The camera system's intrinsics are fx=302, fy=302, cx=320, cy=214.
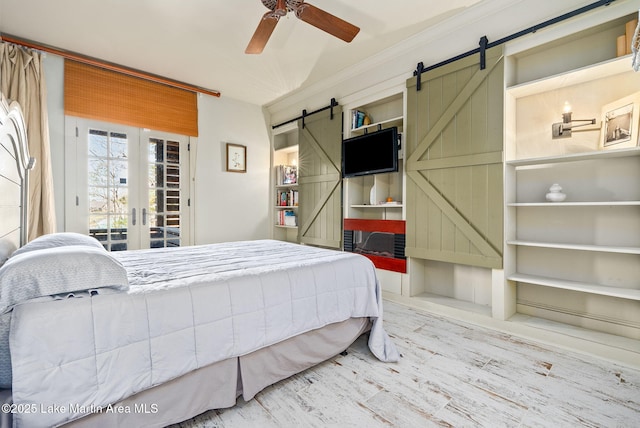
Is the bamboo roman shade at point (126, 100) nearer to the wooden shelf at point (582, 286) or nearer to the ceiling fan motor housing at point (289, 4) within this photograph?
the ceiling fan motor housing at point (289, 4)

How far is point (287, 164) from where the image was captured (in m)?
5.45

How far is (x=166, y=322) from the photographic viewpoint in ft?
4.24

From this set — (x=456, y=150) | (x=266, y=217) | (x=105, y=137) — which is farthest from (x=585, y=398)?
(x=105, y=137)

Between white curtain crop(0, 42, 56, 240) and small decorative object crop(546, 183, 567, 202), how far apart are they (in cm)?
481

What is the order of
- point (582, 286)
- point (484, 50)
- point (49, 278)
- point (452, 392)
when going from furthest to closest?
point (484, 50)
point (582, 286)
point (452, 392)
point (49, 278)

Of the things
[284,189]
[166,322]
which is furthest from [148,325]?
[284,189]

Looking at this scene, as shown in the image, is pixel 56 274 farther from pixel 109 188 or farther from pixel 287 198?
pixel 287 198

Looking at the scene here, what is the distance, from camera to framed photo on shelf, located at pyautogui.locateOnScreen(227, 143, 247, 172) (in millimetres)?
4773

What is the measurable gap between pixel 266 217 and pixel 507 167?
146 inches

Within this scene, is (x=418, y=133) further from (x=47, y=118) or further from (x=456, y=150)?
(x=47, y=118)

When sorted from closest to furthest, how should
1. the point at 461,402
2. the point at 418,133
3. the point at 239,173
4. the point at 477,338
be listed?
the point at 461,402
the point at 477,338
the point at 418,133
the point at 239,173

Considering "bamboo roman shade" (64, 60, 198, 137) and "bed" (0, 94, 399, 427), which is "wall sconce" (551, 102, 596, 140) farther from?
"bamboo roman shade" (64, 60, 198, 137)

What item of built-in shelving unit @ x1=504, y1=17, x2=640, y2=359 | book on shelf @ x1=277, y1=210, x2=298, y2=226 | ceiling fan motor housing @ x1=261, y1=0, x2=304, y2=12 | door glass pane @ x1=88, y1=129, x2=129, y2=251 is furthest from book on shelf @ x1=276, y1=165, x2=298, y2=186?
built-in shelving unit @ x1=504, y1=17, x2=640, y2=359

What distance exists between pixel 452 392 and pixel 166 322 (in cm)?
159
